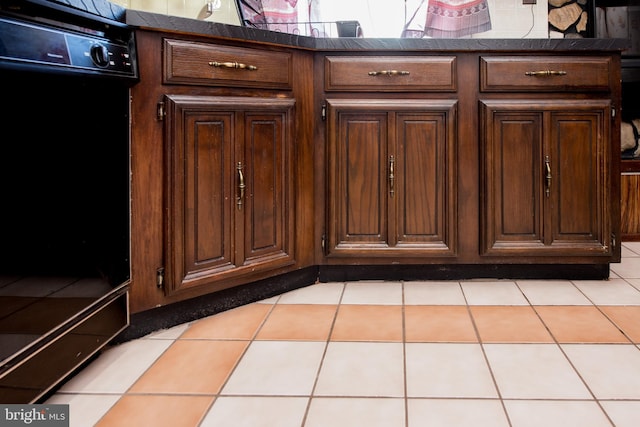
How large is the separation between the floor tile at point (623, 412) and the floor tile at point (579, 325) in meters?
0.38

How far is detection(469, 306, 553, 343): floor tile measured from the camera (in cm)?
164

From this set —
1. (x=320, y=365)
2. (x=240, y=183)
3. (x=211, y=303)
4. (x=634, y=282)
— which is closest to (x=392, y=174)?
(x=240, y=183)

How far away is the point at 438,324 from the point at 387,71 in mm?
969

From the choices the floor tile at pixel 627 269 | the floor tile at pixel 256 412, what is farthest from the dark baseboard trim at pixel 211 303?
the floor tile at pixel 627 269

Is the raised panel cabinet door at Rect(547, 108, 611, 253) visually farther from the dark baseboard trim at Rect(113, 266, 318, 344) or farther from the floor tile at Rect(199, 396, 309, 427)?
the floor tile at Rect(199, 396, 309, 427)

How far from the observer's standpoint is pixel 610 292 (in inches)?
83.5

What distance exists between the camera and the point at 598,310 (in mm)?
1898

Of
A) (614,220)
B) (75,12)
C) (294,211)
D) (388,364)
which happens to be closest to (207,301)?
(294,211)

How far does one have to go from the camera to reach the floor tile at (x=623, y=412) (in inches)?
45.3

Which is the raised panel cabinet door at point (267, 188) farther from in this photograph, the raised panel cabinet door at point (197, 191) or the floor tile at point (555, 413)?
the floor tile at point (555, 413)

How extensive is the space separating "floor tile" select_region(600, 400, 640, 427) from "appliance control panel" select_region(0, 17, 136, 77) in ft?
4.50

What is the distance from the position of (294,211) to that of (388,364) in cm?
81

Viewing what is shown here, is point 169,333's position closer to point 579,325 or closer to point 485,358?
point 485,358

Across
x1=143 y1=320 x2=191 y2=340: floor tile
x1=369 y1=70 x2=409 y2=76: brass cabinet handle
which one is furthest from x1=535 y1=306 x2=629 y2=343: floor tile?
x1=143 y1=320 x2=191 y2=340: floor tile
